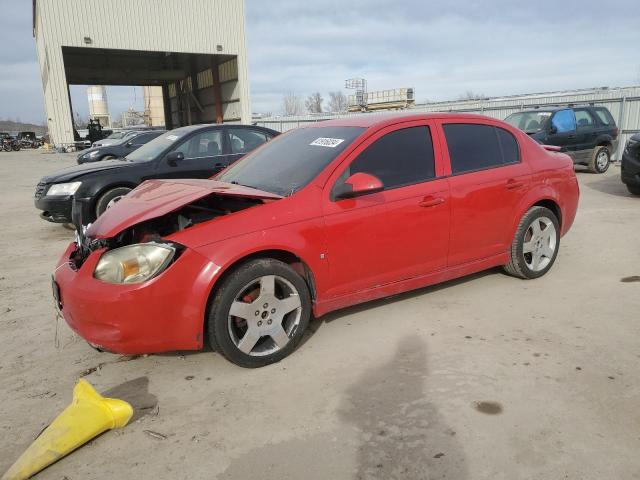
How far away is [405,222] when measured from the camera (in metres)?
3.65

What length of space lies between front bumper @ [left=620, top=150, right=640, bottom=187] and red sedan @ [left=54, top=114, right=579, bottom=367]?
5496mm

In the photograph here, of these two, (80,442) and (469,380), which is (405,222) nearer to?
(469,380)

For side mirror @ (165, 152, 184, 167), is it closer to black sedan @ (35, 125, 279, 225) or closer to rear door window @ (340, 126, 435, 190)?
black sedan @ (35, 125, 279, 225)

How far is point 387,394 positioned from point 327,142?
76.3 inches

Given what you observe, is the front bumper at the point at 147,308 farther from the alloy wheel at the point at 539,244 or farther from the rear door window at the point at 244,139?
the rear door window at the point at 244,139

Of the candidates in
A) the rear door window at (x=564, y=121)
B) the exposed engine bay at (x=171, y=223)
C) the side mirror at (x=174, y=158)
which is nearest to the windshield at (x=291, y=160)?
the exposed engine bay at (x=171, y=223)

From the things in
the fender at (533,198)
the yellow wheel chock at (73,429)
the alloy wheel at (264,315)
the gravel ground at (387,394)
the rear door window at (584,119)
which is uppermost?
the rear door window at (584,119)

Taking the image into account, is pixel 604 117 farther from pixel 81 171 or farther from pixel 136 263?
pixel 136 263

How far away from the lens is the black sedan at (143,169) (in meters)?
6.74

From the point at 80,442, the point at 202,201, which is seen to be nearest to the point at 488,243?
the point at 202,201

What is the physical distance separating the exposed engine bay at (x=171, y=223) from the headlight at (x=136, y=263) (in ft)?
0.55

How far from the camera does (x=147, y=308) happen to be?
284cm

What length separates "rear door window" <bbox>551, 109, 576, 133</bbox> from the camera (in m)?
11.9

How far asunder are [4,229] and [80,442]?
675 cm
